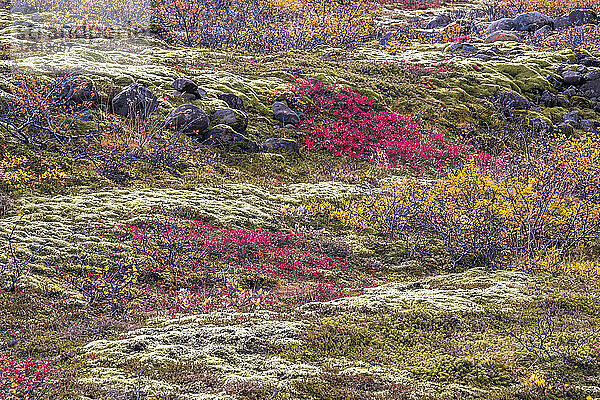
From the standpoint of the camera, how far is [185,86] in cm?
2409

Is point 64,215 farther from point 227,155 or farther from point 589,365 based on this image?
point 589,365

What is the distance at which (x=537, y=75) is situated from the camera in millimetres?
37125

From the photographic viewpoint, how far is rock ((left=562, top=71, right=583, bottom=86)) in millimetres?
36344

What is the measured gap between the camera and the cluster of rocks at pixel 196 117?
20641mm

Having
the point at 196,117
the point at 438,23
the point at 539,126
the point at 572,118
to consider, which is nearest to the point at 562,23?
the point at 438,23

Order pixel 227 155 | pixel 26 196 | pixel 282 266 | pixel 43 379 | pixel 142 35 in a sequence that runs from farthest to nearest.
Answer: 1. pixel 142 35
2. pixel 227 155
3. pixel 26 196
4. pixel 282 266
5. pixel 43 379

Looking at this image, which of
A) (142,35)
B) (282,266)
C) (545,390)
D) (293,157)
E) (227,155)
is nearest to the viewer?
A: (545,390)

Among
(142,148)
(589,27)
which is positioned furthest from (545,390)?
(589,27)

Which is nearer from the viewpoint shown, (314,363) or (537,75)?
(314,363)

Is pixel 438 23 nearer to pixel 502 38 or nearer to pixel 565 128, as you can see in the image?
pixel 502 38

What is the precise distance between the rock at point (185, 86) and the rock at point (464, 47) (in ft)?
103

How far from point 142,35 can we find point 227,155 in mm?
25164

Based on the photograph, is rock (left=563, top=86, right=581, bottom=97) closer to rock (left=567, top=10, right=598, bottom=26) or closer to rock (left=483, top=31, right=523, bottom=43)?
rock (left=483, top=31, right=523, bottom=43)

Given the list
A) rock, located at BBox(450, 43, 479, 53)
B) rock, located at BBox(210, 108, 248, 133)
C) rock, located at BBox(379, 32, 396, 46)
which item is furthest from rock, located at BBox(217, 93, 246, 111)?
rock, located at BBox(379, 32, 396, 46)
